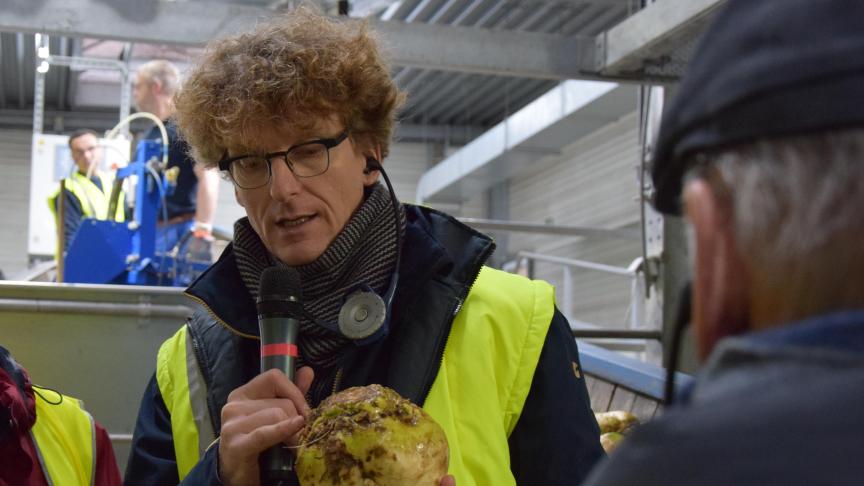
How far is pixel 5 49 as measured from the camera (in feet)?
42.8

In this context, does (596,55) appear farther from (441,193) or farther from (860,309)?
(441,193)

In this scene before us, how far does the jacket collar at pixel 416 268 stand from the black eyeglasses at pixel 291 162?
0.19 meters

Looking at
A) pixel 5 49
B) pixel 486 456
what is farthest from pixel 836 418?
pixel 5 49

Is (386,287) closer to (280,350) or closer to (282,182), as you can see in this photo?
(282,182)

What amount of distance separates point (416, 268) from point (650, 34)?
3707 millimetres

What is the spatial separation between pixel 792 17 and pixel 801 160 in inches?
4.2

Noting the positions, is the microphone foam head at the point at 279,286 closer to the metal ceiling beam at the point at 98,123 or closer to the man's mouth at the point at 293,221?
the man's mouth at the point at 293,221

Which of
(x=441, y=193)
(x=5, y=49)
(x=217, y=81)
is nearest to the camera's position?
(x=217, y=81)

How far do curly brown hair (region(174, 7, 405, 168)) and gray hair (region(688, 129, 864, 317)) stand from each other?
147cm

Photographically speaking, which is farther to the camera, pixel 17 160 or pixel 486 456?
pixel 17 160

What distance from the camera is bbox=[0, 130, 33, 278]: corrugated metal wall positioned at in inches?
635

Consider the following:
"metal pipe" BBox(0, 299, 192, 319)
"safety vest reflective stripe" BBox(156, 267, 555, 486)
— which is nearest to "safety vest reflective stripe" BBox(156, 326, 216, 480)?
"safety vest reflective stripe" BBox(156, 267, 555, 486)

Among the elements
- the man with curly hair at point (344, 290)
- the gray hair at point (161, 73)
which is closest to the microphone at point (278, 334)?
the man with curly hair at point (344, 290)

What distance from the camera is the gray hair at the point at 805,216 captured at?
2.57 feet
